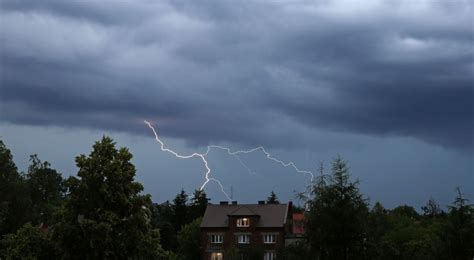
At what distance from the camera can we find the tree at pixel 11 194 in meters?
82.2

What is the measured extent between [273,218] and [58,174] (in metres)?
49.3

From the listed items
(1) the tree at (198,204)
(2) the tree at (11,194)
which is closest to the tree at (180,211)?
(1) the tree at (198,204)

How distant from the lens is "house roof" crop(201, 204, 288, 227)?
102 m

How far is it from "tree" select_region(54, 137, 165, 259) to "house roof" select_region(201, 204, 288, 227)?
56.4 meters

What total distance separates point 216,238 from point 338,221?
7224cm

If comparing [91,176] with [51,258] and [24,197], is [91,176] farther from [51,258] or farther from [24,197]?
[24,197]

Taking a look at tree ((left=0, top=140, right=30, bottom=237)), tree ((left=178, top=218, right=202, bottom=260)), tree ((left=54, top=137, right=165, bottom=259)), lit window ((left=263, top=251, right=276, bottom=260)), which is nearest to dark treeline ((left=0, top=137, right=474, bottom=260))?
tree ((left=54, top=137, right=165, bottom=259))

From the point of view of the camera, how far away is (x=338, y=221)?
105 feet

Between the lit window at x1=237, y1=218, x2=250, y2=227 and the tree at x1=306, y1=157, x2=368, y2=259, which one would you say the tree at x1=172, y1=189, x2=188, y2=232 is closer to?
the lit window at x1=237, y1=218, x2=250, y2=227

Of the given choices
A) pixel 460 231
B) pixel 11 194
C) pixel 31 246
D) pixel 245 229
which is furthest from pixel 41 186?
pixel 460 231

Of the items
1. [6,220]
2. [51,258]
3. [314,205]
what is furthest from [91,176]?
[6,220]

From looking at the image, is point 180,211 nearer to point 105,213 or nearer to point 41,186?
point 41,186

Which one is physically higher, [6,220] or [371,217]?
[6,220]

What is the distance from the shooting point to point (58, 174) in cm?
13000
